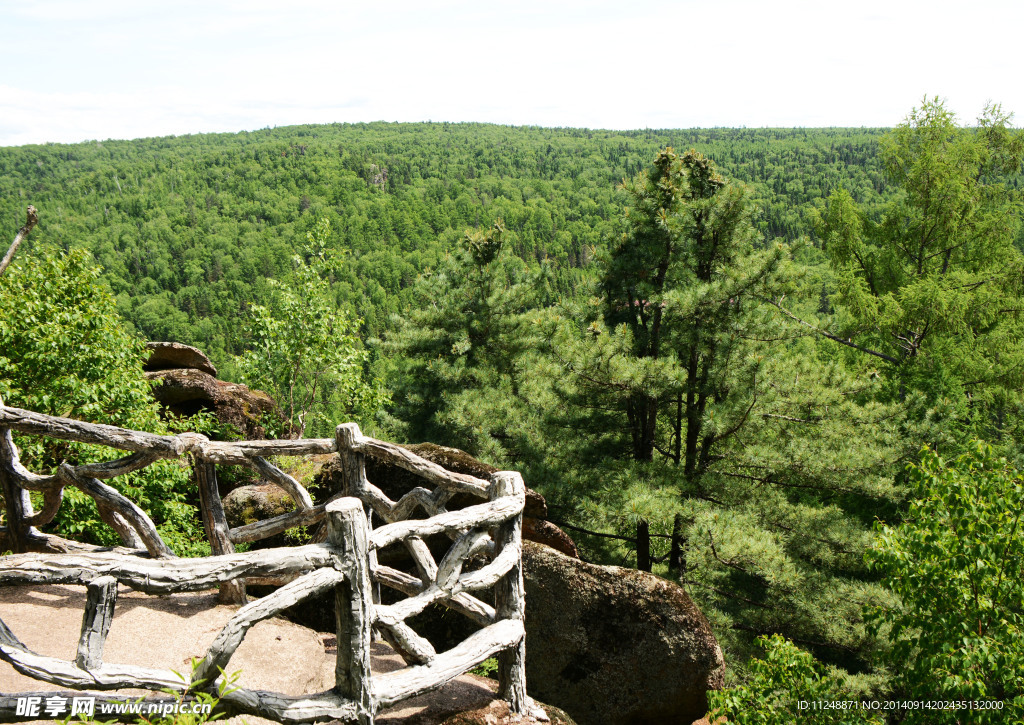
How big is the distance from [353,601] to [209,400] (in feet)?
34.9

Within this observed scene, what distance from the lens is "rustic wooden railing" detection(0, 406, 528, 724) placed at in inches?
132

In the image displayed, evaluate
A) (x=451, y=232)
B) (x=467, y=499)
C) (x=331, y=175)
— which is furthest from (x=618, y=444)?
(x=331, y=175)

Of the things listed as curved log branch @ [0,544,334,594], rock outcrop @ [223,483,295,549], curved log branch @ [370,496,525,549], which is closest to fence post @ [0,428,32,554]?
rock outcrop @ [223,483,295,549]

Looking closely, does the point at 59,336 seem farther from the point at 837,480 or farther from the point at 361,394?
the point at 837,480

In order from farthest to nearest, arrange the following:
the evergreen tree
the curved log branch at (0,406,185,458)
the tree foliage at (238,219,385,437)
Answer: the evergreen tree
the tree foliage at (238,219,385,437)
the curved log branch at (0,406,185,458)

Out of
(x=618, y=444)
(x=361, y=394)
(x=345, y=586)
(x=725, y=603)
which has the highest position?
(x=345, y=586)

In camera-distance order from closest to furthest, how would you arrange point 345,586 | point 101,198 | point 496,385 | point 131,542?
point 345,586 < point 131,542 < point 496,385 < point 101,198

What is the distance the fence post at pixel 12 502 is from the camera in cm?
582

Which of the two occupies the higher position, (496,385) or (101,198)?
(101,198)

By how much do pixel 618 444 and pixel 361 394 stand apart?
248 inches

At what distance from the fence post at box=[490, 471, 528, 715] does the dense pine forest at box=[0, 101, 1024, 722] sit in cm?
208

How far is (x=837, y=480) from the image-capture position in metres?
12.6

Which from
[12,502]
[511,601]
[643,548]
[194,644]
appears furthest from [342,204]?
[511,601]

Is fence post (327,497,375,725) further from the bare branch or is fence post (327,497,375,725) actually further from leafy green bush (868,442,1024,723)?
leafy green bush (868,442,1024,723)
